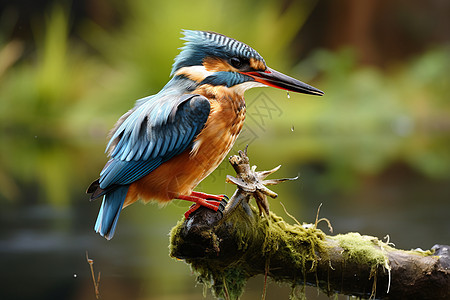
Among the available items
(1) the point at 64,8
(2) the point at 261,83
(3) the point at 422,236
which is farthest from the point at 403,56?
(2) the point at 261,83

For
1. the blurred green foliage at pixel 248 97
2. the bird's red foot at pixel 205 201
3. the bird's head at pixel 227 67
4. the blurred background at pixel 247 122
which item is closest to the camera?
the bird's red foot at pixel 205 201

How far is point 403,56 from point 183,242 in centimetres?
1305

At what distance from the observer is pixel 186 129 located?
7.06 ft

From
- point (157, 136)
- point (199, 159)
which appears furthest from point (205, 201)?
point (157, 136)

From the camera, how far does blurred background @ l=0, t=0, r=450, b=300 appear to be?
5770 millimetres

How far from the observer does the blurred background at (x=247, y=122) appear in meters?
5.77

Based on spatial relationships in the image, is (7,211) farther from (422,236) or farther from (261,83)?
(261,83)

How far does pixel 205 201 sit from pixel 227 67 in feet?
1.64

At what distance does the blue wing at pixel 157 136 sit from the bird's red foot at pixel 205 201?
172 mm

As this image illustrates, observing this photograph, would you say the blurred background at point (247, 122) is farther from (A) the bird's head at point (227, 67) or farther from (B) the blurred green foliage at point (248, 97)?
(A) the bird's head at point (227, 67)

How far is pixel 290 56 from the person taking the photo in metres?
13.1

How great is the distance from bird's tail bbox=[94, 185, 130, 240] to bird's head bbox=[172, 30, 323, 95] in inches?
18.9

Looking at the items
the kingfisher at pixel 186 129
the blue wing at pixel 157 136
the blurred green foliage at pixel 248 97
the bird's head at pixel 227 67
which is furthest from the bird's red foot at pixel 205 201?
the blurred green foliage at pixel 248 97

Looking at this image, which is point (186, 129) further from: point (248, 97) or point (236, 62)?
point (248, 97)
